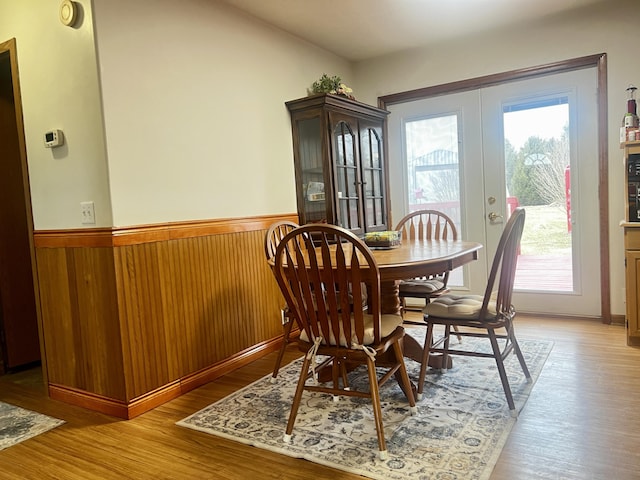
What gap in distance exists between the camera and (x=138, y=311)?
2309mm

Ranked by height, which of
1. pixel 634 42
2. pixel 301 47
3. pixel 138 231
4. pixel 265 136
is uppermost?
pixel 301 47

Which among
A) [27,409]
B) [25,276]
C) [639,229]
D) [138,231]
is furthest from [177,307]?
[639,229]

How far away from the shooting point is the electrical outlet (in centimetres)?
227

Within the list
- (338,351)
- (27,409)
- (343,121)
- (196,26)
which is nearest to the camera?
(338,351)

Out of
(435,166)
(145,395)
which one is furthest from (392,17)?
(145,395)

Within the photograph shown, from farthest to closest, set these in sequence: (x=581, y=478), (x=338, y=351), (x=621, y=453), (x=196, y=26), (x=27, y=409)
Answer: (x=196, y=26), (x=27, y=409), (x=338, y=351), (x=621, y=453), (x=581, y=478)

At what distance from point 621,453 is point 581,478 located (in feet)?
0.87

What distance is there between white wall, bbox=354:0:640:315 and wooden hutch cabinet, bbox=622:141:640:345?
47cm

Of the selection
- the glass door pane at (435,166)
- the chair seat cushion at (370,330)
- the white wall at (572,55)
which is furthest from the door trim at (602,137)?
the chair seat cushion at (370,330)

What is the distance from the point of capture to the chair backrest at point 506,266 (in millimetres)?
1978

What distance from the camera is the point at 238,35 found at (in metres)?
3.05

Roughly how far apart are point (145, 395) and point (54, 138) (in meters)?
1.41

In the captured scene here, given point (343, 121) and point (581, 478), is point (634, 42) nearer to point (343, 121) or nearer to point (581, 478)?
point (343, 121)

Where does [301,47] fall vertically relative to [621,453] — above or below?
above
